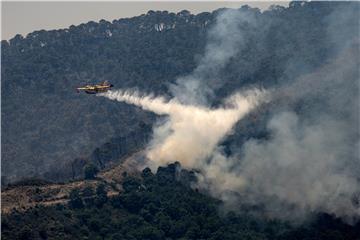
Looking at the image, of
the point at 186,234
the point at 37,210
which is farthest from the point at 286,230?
the point at 37,210

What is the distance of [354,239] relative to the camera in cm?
18288

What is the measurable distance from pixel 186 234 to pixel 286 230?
2052 centimetres

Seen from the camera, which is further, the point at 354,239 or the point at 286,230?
the point at 286,230

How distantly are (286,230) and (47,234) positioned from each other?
48.2 meters

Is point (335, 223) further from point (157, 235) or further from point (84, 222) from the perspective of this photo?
point (84, 222)

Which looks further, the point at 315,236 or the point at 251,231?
the point at 251,231

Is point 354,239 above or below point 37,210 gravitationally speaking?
below

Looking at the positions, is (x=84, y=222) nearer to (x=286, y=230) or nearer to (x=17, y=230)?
(x=17, y=230)

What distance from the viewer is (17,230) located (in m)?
183

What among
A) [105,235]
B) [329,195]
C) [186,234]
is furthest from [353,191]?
[105,235]

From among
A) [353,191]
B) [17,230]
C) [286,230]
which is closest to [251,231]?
[286,230]

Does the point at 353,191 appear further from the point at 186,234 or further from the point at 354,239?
the point at 186,234

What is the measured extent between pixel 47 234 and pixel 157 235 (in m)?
24.0

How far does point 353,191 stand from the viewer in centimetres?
19562
